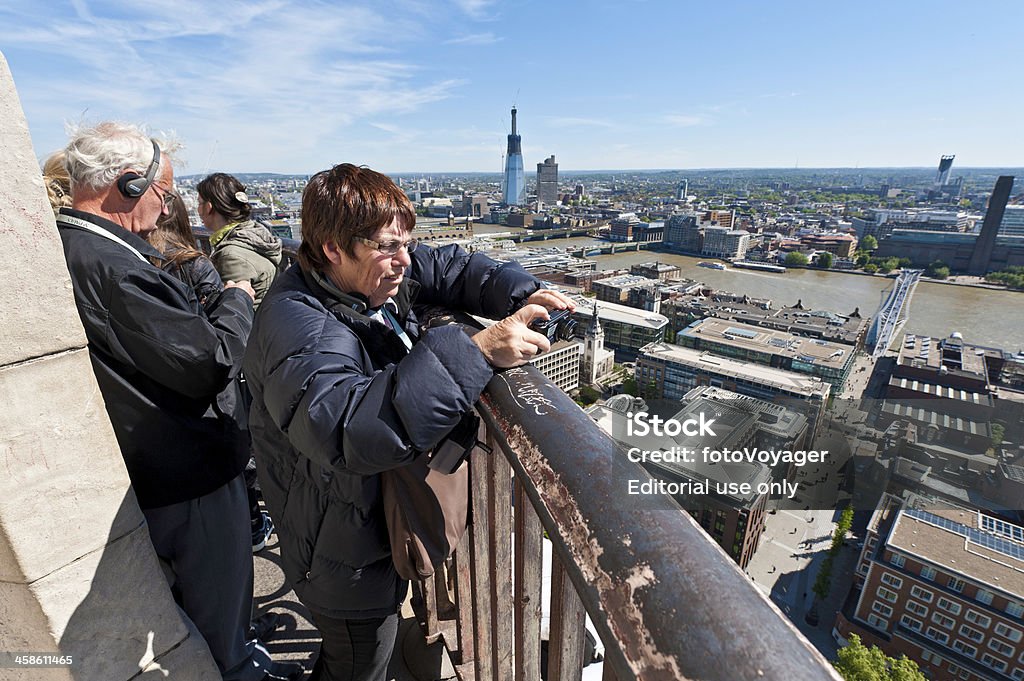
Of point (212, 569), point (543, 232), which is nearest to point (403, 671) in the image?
point (212, 569)

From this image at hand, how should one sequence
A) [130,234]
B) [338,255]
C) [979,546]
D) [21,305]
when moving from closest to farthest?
1. [21,305]
2. [338,255]
3. [130,234]
4. [979,546]

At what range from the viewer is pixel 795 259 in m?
39.3

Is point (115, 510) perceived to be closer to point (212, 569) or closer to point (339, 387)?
point (212, 569)

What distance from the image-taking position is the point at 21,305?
27.7 inches

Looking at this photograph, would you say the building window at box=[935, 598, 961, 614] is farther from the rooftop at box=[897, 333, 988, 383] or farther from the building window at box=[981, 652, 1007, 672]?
the rooftop at box=[897, 333, 988, 383]

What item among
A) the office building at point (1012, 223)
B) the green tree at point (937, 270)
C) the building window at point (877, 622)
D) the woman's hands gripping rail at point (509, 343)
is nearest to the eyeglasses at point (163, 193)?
the woman's hands gripping rail at point (509, 343)

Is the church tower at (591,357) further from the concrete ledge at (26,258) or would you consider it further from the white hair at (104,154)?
the concrete ledge at (26,258)

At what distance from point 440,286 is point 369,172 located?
0.31m

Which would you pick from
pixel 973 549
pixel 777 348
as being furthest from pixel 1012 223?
pixel 973 549

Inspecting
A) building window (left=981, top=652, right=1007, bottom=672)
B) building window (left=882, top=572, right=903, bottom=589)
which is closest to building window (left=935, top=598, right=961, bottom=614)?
building window (left=882, top=572, right=903, bottom=589)

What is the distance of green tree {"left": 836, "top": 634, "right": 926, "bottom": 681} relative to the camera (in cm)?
555

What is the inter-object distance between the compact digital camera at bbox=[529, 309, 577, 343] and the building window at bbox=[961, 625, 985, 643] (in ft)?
20.3

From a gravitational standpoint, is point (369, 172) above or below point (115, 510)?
above

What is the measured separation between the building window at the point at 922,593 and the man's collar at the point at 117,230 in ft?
19.1
